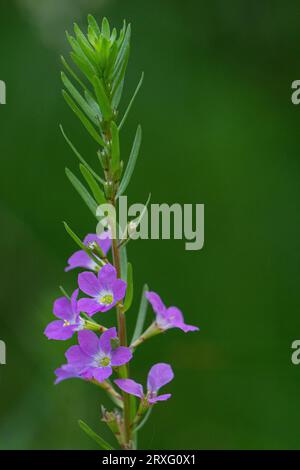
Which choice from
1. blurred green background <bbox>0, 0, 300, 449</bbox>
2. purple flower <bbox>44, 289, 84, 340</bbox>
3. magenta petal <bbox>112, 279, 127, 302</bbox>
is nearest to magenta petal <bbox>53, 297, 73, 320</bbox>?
purple flower <bbox>44, 289, 84, 340</bbox>

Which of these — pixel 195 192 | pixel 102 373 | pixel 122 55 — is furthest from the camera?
pixel 195 192

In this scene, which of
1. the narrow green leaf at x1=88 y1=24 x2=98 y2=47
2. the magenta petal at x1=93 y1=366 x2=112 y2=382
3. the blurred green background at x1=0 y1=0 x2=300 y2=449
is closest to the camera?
the magenta petal at x1=93 y1=366 x2=112 y2=382

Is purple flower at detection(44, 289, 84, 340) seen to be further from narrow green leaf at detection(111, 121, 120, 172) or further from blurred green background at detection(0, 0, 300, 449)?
blurred green background at detection(0, 0, 300, 449)

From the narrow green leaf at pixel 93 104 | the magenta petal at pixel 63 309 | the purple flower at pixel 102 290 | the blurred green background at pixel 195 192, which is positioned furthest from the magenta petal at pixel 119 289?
the blurred green background at pixel 195 192

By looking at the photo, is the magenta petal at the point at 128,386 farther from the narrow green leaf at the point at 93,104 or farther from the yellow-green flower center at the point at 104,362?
the narrow green leaf at the point at 93,104

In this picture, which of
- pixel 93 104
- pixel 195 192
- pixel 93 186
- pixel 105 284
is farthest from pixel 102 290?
pixel 195 192

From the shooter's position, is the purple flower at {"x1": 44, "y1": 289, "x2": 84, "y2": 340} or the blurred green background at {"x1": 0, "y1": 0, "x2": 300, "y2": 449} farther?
the blurred green background at {"x1": 0, "y1": 0, "x2": 300, "y2": 449}

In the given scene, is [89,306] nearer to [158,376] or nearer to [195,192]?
[158,376]

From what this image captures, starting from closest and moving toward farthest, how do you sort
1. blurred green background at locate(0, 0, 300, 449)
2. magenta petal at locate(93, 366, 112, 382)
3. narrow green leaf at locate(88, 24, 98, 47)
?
magenta petal at locate(93, 366, 112, 382) → narrow green leaf at locate(88, 24, 98, 47) → blurred green background at locate(0, 0, 300, 449)
